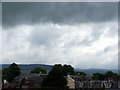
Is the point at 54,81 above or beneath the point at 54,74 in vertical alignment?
beneath

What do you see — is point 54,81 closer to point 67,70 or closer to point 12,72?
point 12,72

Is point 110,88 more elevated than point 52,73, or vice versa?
point 52,73

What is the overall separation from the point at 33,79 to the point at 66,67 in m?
16.3

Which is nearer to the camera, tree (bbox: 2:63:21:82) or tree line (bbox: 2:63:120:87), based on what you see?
tree line (bbox: 2:63:120:87)

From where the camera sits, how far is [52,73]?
45031 millimetres

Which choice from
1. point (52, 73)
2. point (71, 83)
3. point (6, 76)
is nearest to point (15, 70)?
point (6, 76)

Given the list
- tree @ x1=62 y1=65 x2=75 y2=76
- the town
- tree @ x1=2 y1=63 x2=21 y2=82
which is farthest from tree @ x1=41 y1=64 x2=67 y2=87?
tree @ x1=62 y1=65 x2=75 y2=76

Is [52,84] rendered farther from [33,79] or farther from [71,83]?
[33,79]

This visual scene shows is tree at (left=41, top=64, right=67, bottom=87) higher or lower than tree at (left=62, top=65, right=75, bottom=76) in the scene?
higher

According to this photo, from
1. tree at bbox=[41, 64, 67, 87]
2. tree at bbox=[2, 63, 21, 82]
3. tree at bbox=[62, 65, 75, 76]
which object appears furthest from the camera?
tree at bbox=[62, 65, 75, 76]

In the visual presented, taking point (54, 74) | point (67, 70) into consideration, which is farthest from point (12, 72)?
point (54, 74)

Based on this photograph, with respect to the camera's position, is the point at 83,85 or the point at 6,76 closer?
the point at 83,85

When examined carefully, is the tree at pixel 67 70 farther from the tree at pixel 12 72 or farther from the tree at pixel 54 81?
the tree at pixel 54 81

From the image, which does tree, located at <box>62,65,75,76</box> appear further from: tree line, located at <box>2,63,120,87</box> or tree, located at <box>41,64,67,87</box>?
tree, located at <box>41,64,67,87</box>
